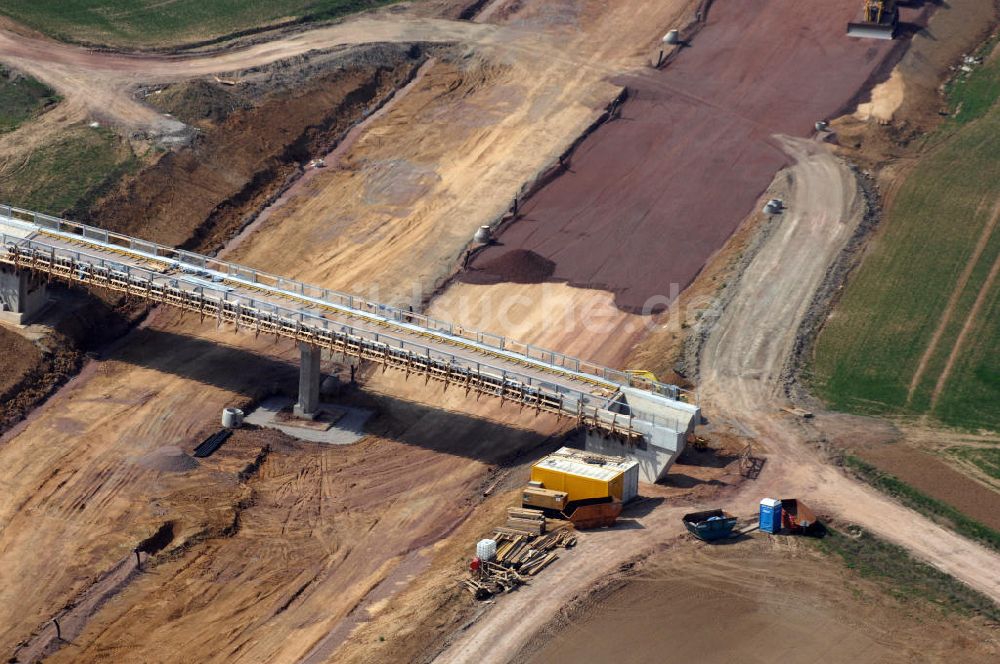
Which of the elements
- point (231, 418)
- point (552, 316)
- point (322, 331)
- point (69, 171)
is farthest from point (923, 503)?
point (69, 171)

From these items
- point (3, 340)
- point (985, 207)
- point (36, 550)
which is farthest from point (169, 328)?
point (985, 207)

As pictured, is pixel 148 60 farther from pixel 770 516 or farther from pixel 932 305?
pixel 770 516

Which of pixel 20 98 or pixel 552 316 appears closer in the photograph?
pixel 552 316

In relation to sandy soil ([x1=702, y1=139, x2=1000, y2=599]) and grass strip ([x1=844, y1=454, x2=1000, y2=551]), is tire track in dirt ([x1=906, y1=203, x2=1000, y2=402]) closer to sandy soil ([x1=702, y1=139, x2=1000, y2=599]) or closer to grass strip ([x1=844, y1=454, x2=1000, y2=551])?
sandy soil ([x1=702, y1=139, x2=1000, y2=599])

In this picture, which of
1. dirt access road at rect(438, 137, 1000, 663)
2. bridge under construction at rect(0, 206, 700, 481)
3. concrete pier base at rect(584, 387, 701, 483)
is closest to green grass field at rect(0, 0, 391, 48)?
bridge under construction at rect(0, 206, 700, 481)

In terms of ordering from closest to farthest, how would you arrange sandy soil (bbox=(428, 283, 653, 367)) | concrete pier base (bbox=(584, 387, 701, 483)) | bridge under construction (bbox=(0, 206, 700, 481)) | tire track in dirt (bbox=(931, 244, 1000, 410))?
concrete pier base (bbox=(584, 387, 701, 483)), bridge under construction (bbox=(0, 206, 700, 481)), tire track in dirt (bbox=(931, 244, 1000, 410)), sandy soil (bbox=(428, 283, 653, 367))
